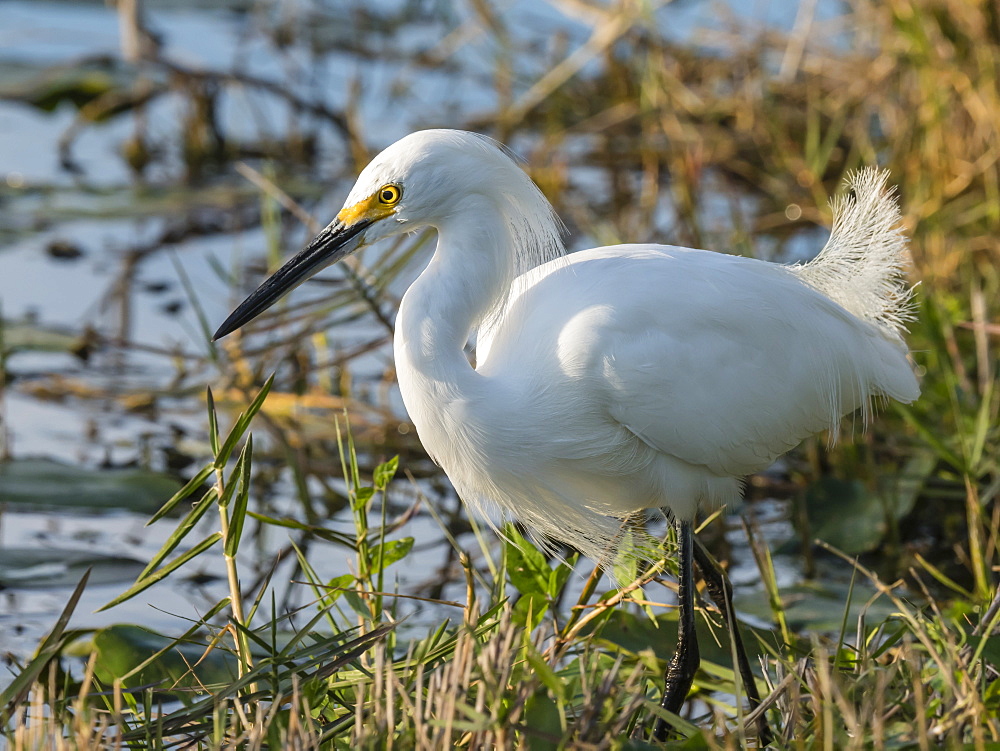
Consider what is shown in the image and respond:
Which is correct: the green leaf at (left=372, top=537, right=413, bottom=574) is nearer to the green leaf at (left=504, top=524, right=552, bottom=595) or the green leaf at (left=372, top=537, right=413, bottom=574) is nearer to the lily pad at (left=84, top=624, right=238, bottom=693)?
the green leaf at (left=504, top=524, right=552, bottom=595)

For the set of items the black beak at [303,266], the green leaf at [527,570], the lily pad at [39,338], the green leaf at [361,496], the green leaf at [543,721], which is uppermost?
the lily pad at [39,338]

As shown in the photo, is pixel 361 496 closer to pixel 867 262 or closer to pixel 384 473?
pixel 384 473

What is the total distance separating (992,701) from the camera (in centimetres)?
229

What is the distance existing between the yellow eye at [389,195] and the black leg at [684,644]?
3.02 ft

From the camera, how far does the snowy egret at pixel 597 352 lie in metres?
2.39

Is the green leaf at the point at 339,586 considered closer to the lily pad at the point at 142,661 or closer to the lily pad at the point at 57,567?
the lily pad at the point at 142,661

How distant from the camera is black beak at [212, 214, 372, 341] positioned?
2.44 metres

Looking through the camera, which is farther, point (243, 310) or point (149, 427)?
point (149, 427)

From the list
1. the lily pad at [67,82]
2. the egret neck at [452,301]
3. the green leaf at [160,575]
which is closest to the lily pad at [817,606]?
the egret neck at [452,301]

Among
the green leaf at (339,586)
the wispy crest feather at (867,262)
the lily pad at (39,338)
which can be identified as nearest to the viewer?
the green leaf at (339,586)

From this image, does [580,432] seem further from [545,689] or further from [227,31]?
[227,31]

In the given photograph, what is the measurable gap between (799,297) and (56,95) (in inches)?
202

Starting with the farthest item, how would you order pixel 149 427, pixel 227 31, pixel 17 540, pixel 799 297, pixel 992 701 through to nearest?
pixel 227 31 → pixel 149 427 → pixel 17 540 → pixel 799 297 → pixel 992 701

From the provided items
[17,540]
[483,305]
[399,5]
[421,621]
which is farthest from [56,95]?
[483,305]
